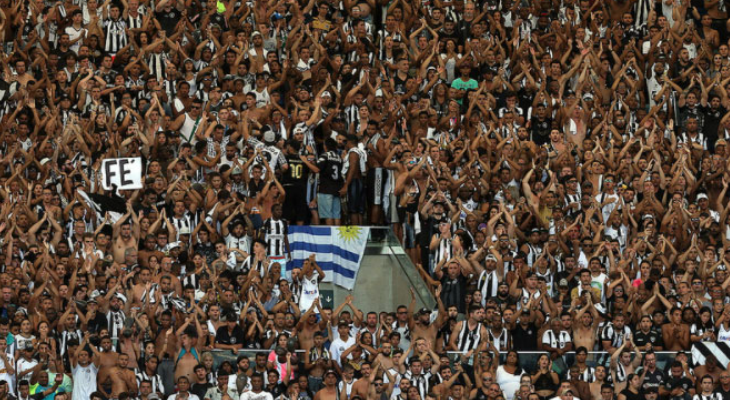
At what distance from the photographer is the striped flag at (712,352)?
2628 centimetres

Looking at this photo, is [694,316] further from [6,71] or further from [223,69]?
[6,71]

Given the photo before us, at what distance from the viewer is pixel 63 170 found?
29.7 metres

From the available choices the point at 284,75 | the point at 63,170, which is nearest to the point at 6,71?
the point at 63,170

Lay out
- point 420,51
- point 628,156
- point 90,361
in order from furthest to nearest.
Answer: point 420,51 < point 628,156 < point 90,361

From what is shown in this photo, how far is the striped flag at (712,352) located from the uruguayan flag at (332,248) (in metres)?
5.85

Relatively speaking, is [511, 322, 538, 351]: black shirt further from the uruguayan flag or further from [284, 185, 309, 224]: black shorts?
[284, 185, 309, 224]: black shorts

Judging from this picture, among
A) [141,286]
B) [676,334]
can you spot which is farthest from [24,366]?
[676,334]

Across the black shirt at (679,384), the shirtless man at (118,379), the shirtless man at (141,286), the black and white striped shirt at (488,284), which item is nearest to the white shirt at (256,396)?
the shirtless man at (118,379)

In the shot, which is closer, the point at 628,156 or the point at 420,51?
the point at 628,156

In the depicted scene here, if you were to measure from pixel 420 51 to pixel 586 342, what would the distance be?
7891mm

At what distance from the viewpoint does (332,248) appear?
1155 inches

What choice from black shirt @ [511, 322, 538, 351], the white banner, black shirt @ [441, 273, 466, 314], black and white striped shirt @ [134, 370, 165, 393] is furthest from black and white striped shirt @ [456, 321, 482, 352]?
the white banner

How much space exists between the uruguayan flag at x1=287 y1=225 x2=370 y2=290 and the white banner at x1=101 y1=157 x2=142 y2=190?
260 centimetres

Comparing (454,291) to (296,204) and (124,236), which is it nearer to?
(296,204)
